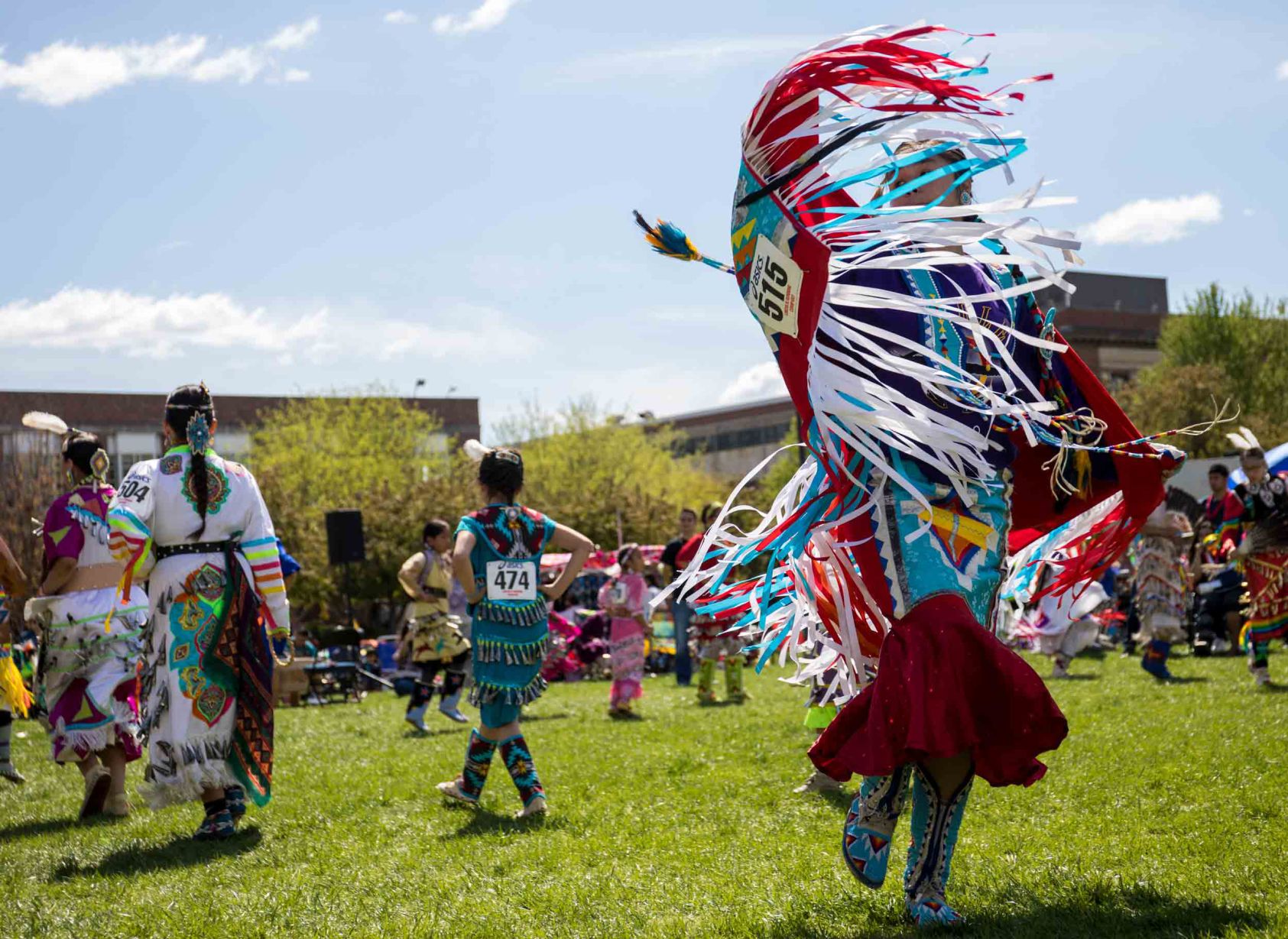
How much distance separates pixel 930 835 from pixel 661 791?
3.01m

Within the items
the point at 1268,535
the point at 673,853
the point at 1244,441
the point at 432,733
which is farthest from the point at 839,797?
the point at 432,733

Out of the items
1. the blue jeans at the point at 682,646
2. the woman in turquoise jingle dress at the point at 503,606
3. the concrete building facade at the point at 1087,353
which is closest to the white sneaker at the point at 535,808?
the woman in turquoise jingle dress at the point at 503,606

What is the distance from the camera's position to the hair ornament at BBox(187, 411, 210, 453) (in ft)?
19.4

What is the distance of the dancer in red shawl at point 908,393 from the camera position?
328cm

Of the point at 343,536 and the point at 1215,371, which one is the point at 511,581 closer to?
the point at 343,536

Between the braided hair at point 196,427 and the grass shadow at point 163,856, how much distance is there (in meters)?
1.34

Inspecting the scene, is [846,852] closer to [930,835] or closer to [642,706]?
[930,835]

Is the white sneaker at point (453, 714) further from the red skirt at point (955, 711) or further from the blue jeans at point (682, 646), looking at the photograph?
the red skirt at point (955, 711)

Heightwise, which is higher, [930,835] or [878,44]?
[878,44]

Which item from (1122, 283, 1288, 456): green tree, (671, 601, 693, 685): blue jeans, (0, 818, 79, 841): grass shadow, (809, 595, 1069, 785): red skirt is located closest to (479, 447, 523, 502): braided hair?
(0, 818, 79, 841): grass shadow

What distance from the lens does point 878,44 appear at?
346cm

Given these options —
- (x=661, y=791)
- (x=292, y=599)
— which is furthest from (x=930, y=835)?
(x=292, y=599)

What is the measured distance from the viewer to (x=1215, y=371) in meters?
38.0

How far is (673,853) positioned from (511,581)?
1920 millimetres
